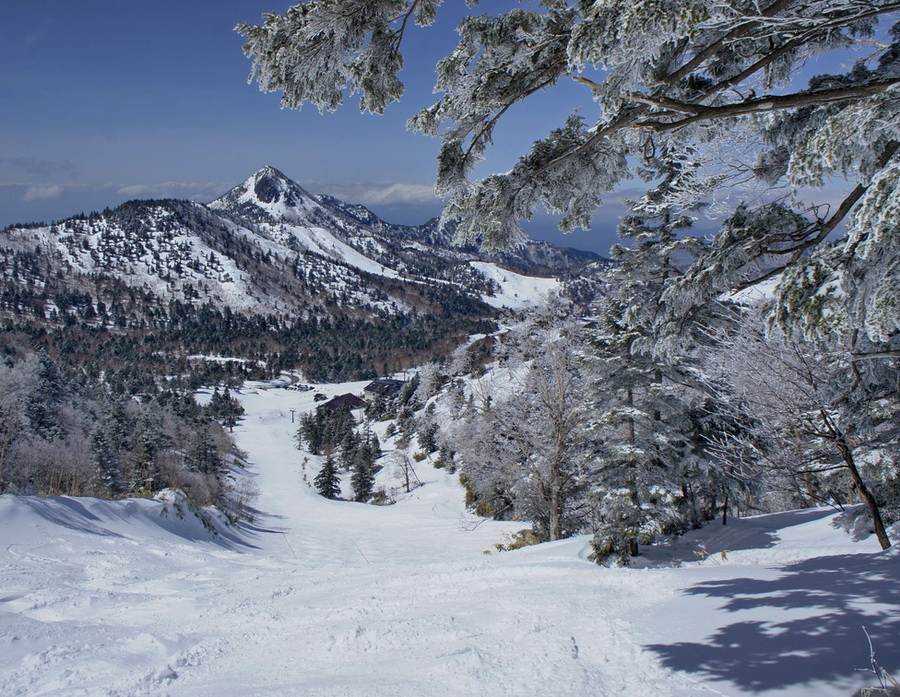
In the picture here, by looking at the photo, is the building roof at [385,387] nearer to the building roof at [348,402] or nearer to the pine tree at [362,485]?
the building roof at [348,402]

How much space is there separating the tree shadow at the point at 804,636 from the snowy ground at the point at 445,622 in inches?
0.9

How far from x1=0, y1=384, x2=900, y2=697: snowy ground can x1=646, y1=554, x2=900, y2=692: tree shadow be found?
0.07ft

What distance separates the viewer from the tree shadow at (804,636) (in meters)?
3.92

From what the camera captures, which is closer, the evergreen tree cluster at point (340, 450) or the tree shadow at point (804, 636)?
the tree shadow at point (804, 636)

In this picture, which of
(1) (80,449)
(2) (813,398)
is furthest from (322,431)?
(2) (813,398)

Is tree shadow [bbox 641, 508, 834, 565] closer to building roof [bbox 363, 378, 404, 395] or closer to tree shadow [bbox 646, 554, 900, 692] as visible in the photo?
tree shadow [bbox 646, 554, 900, 692]

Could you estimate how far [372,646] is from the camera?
5.69 m

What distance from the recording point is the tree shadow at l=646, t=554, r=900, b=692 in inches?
154

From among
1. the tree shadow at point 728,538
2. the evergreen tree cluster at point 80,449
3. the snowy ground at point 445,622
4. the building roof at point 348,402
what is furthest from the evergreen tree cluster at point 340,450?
the tree shadow at point 728,538

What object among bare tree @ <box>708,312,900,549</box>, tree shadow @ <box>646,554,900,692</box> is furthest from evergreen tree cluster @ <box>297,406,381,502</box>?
tree shadow @ <box>646,554,900,692</box>

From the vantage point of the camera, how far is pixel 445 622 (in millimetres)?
6254

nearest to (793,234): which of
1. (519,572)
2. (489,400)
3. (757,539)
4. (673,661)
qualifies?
(673,661)

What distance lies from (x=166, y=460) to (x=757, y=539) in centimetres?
4479

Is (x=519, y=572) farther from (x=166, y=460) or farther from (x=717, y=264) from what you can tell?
(x=166, y=460)
